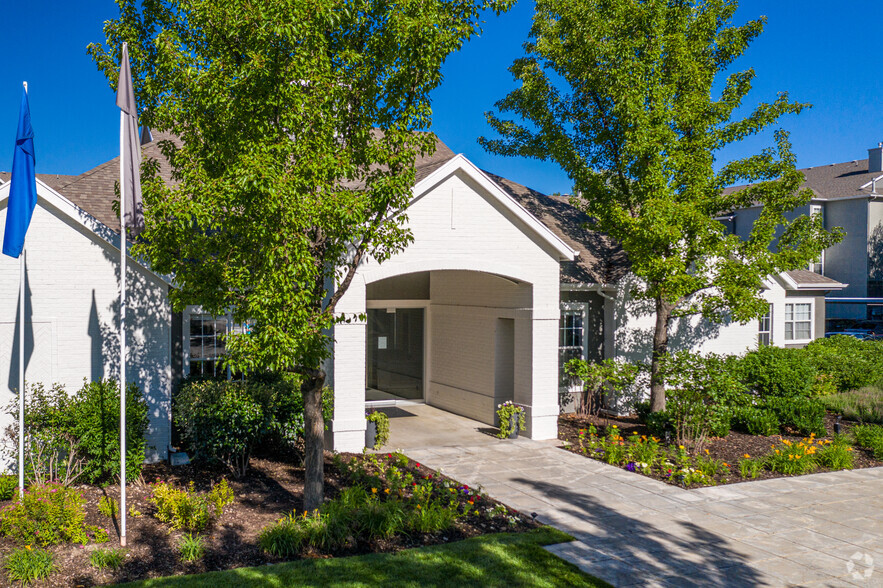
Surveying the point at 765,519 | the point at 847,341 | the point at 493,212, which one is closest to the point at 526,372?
the point at 493,212

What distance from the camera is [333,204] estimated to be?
25.1 feet

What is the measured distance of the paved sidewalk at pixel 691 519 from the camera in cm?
770

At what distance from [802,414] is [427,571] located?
431 inches

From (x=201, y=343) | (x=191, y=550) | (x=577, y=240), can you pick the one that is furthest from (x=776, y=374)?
(x=191, y=550)

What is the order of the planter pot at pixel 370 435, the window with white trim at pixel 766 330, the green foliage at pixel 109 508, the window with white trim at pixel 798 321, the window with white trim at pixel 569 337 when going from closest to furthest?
the green foliage at pixel 109 508 → the planter pot at pixel 370 435 → the window with white trim at pixel 569 337 → the window with white trim at pixel 766 330 → the window with white trim at pixel 798 321

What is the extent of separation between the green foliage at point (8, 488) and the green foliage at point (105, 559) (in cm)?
280

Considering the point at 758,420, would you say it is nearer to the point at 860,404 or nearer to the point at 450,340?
the point at 860,404

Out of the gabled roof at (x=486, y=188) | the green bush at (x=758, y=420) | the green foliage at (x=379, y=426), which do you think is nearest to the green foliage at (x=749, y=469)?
the green bush at (x=758, y=420)

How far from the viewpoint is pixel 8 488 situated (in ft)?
30.8

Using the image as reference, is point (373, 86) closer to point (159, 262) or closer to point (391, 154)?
point (391, 154)

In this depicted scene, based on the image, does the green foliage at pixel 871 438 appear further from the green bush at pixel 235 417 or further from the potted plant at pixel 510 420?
the green bush at pixel 235 417

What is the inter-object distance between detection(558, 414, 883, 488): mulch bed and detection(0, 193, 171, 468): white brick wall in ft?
25.5

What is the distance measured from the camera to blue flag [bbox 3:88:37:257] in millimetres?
8766

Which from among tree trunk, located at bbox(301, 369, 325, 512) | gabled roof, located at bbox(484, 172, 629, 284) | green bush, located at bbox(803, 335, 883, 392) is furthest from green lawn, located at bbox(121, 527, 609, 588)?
green bush, located at bbox(803, 335, 883, 392)
